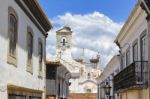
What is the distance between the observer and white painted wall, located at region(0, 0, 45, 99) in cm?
1377

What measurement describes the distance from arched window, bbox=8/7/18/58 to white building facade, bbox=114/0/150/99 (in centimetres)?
454

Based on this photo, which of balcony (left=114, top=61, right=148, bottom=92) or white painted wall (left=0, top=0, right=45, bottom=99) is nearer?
white painted wall (left=0, top=0, right=45, bottom=99)

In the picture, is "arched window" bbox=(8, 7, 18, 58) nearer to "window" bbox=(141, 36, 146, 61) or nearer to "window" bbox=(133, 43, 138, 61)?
"window" bbox=(141, 36, 146, 61)

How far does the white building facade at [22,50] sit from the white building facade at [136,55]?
395 centimetres

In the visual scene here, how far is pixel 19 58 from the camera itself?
1678cm

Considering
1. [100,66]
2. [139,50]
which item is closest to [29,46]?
[139,50]

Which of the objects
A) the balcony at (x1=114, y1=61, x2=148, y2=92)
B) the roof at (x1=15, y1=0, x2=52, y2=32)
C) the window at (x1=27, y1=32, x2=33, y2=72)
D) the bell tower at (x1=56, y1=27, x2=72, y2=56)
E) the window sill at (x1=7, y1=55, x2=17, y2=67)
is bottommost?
the balcony at (x1=114, y1=61, x2=148, y2=92)

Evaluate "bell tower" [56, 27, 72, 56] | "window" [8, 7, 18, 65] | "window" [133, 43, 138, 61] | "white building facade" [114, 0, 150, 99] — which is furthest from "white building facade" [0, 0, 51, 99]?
"bell tower" [56, 27, 72, 56]

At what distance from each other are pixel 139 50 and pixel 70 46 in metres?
64.1

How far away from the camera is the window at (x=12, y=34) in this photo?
15.0 meters

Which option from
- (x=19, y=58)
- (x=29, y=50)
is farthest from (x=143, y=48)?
(x=19, y=58)

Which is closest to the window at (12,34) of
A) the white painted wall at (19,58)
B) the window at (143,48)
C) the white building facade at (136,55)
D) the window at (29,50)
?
the white painted wall at (19,58)

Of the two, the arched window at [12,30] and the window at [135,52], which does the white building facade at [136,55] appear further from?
the arched window at [12,30]

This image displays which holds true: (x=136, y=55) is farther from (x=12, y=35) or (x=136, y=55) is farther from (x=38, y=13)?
(x=12, y=35)
